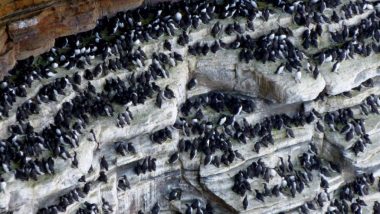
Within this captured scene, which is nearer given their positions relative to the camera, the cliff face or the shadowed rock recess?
the cliff face

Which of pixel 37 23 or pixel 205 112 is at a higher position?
pixel 37 23

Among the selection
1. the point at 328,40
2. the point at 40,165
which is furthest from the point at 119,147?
the point at 328,40

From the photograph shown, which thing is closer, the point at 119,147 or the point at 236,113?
the point at 119,147

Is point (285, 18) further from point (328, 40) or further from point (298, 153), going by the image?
point (298, 153)

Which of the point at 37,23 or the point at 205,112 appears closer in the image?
the point at 37,23

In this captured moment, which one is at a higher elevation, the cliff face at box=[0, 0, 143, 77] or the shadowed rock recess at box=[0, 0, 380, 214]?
the cliff face at box=[0, 0, 143, 77]
